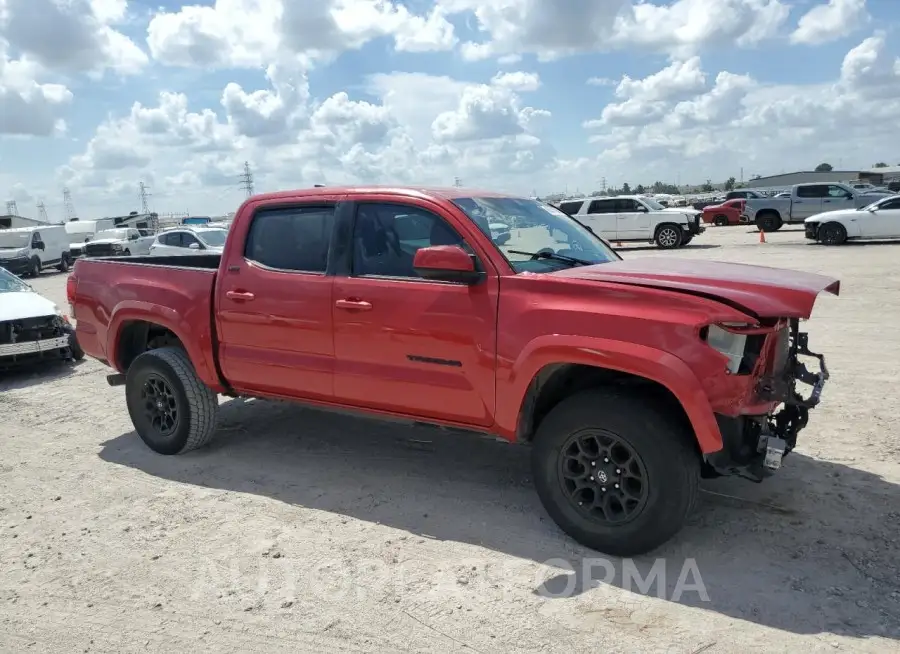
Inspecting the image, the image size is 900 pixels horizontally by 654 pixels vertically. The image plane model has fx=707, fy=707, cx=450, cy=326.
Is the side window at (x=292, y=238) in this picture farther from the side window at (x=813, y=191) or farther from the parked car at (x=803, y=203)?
the side window at (x=813, y=191)

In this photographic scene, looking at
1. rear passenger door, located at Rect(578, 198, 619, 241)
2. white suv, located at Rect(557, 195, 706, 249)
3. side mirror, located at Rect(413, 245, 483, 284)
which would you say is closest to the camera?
side mirror, located at Rect(413, 245, 483, 284)

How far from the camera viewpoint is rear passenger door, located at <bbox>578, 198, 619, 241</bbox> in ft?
80.3

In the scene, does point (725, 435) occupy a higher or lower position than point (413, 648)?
higher

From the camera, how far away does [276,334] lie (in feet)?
15.7

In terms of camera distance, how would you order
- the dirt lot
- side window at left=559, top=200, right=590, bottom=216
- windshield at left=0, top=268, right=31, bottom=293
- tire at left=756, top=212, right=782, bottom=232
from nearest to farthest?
the dirt lot → windshield at left=0, top=268, right=31, bottom=293 → side window at left=559, top=200, right=590, bottom=216 → tire at left=756, top=212, right=782, bottom=232

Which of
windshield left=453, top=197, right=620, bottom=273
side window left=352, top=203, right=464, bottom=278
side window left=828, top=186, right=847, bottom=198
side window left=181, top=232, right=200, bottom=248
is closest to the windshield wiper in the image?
windshield left=453, top=197, right=620, bottom=273

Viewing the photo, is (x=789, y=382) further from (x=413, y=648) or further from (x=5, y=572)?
(x=5, y=572)

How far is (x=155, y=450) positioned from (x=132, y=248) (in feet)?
81.5

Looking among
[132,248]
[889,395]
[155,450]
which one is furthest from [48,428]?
[132,248]

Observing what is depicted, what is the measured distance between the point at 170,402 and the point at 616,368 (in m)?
3.66

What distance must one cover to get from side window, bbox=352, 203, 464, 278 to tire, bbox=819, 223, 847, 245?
20734 mm

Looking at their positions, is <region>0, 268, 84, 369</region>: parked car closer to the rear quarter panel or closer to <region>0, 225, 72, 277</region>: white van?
the rear quarter panel

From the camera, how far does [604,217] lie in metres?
24.5

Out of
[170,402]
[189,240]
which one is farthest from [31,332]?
[189,240]
